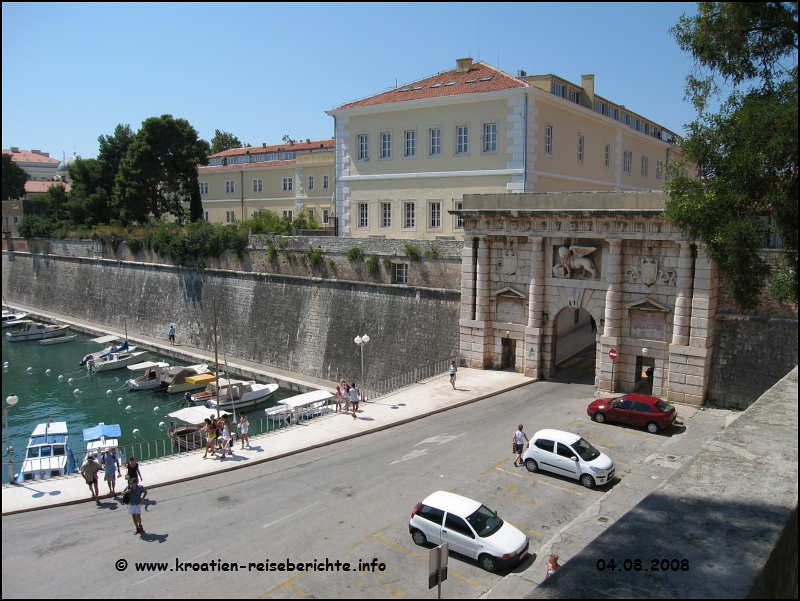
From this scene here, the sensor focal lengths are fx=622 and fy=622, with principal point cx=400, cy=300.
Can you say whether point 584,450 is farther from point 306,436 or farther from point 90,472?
point 90,472

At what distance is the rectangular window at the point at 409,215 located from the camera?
33844mm

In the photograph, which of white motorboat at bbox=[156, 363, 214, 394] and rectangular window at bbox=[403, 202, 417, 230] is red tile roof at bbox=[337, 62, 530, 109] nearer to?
rectangular window at bbox=[403, 202, 417, 230]

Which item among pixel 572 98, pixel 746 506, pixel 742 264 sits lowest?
pixel 746 506

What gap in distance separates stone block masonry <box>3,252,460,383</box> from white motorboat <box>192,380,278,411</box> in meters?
3.71

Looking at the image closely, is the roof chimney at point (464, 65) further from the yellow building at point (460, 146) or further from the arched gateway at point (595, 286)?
the arched gateway at point (595, 286)

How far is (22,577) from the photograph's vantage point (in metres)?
11.7

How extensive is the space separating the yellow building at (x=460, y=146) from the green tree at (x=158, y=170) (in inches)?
914

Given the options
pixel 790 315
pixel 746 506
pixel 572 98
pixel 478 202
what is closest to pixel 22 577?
pixel 746 506

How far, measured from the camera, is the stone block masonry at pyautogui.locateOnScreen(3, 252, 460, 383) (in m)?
29.8

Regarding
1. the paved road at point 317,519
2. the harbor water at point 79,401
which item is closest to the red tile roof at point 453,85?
the harbor water at point 79,401

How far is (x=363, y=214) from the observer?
118 feet

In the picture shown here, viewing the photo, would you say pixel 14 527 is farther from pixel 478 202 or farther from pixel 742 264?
pixel 478 202

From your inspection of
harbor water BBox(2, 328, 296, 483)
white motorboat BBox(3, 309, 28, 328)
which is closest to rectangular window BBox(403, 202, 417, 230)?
harbor water BBox(2, 328, 296, 483)

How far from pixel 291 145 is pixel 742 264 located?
5027cm
